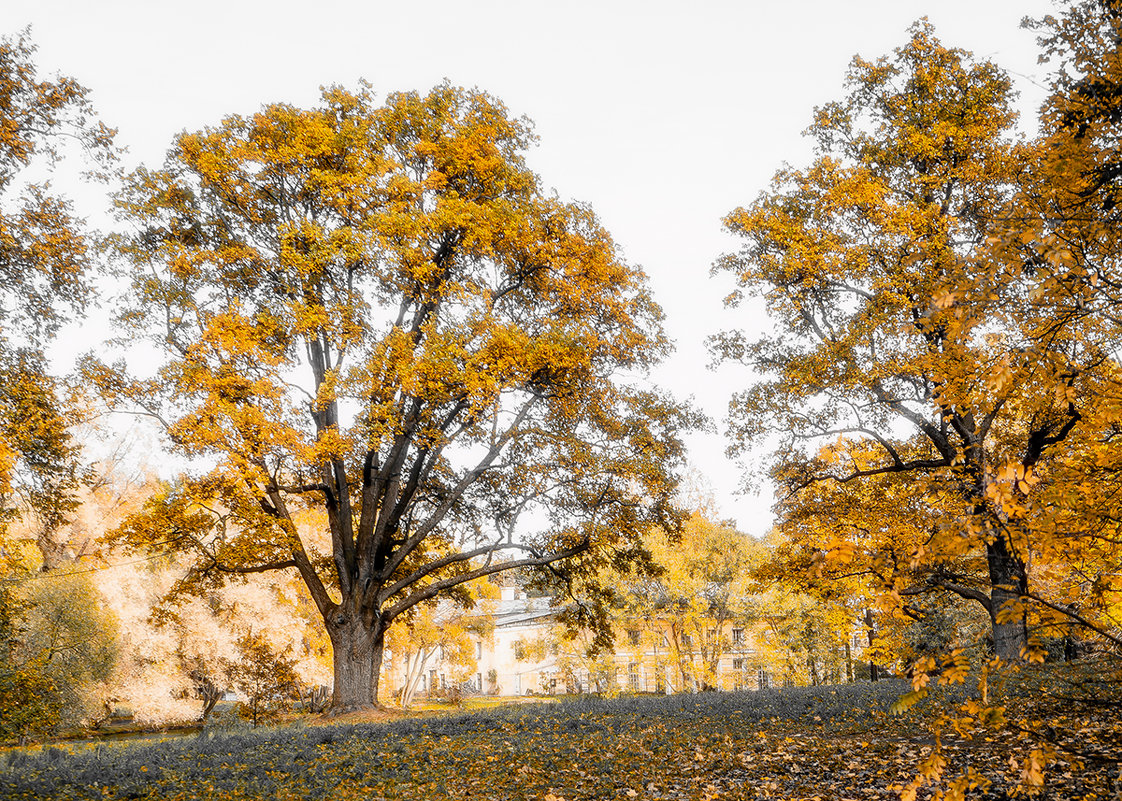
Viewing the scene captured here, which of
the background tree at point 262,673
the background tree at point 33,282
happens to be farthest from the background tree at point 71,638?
the background tree at point 33,282

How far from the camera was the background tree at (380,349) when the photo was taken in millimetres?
13859

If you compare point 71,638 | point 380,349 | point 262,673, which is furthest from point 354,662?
point 71,638

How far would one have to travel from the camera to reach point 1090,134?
509 cm

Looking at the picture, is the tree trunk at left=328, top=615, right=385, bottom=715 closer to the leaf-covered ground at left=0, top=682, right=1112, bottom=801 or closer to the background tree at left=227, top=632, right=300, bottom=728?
the leaf-covered ground at left=0, top=682, right=1112, bottom=801

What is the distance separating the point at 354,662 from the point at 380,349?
7154mm

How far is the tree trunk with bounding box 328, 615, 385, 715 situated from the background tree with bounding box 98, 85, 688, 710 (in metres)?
0.05

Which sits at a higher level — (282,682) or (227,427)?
(227,427)

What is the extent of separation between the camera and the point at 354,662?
15570mm

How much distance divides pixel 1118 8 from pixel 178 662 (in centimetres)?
3154

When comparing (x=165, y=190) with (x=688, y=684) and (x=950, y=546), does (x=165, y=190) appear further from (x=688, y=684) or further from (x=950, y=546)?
(x=688, y=684)

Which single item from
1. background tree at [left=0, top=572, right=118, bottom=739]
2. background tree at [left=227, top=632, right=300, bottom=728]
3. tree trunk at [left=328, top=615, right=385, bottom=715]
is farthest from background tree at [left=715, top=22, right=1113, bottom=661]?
background tree at [left=0, top=572, right=118, bottom=739]

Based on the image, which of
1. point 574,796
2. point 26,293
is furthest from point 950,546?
point 26,293

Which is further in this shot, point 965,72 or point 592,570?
point 592,570

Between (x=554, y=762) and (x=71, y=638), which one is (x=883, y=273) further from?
(x=71, y=638)
